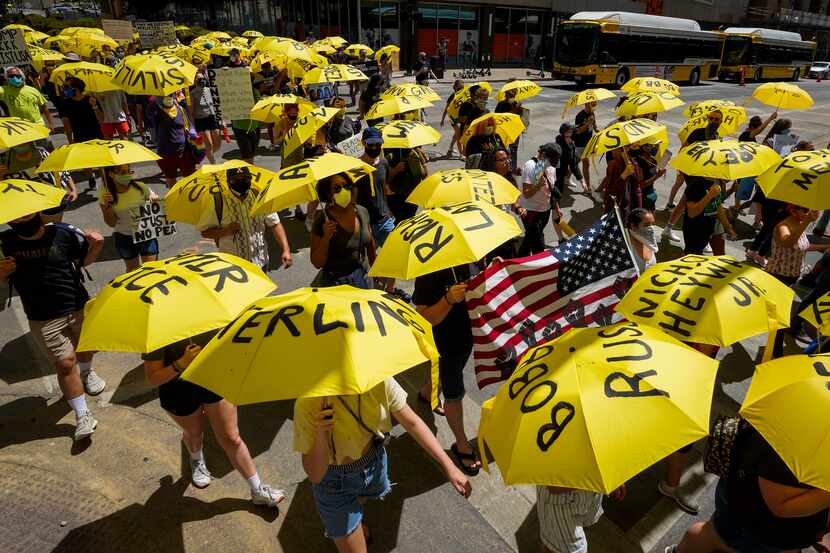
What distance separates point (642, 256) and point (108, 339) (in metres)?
4.32

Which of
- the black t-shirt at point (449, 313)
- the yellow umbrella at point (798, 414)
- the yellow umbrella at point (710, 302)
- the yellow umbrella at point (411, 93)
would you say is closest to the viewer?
the yellow umbrella at point (798, 414)

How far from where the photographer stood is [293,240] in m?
8.27

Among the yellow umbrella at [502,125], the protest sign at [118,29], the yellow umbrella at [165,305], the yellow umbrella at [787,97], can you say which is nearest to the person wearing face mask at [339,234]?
the yellow umbrella at [165,305]

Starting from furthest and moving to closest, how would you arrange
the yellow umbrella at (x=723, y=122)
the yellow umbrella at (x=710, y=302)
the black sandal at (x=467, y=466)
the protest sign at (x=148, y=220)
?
the yellow umbrella at (x=723, y=122), the protest sign at (x=148, y=220), the black sandal at (x=467, y=466), the yellow umbrella at (x=710, y=302)

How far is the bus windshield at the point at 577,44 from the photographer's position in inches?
1009

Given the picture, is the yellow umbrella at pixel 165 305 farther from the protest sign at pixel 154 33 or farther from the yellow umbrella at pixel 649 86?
the protest sign at pixel 154 33

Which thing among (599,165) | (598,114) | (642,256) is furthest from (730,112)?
(598,114)

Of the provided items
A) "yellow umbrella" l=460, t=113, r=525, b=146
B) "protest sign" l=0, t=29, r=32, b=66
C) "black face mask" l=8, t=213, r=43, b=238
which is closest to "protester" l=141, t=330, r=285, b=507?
"black face mask" l=8, t=213, r=43, b=238

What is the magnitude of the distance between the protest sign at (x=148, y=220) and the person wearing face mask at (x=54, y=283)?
0.99 m

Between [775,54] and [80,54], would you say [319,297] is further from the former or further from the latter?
[775,54]

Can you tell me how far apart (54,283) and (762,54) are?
136ft

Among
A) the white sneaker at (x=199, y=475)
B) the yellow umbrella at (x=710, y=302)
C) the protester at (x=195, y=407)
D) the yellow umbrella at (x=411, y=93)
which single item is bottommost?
the white sneaker at (x=199, y=475)

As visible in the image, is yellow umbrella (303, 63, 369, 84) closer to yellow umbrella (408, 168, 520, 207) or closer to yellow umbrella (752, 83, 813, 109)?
yellow umbrella (408, 168, 520, 207)

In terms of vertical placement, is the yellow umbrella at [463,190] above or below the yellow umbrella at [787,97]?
below
